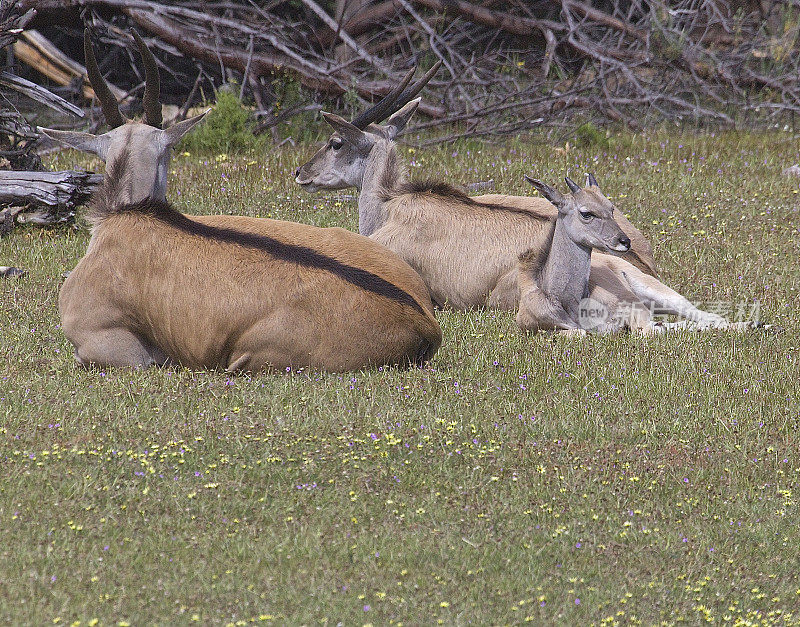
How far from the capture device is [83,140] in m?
7.92

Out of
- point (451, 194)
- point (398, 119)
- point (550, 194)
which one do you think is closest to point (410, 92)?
point (398, 119)

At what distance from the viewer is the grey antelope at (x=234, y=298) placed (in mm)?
6441

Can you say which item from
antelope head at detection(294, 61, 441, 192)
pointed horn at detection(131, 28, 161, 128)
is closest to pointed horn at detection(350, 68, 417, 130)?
antelope head at detection(294, 61, 441, 192)

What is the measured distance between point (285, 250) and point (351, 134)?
10.4 ft

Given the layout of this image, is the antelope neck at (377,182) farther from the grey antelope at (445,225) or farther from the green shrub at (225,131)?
the green shrub at (225,131)

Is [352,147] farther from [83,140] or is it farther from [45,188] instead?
[45,188]

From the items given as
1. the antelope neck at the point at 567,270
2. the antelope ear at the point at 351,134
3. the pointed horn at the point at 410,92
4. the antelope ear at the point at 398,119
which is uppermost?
the pointed horn at the point at 410,92

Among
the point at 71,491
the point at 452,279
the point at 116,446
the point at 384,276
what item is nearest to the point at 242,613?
the point at 71,491

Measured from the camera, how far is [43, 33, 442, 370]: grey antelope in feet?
21.1

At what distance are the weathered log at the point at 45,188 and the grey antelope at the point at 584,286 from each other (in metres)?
4.39

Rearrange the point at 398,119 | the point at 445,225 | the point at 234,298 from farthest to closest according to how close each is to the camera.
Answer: the point at 398,119, the point at 445,225, the point at 234,298

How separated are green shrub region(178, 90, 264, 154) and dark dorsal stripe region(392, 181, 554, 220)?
4.41m

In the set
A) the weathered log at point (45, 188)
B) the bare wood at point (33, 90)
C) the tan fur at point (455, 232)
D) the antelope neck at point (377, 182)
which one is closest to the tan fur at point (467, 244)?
the tan fur at point (455, 232)

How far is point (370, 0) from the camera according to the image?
15695 mm
